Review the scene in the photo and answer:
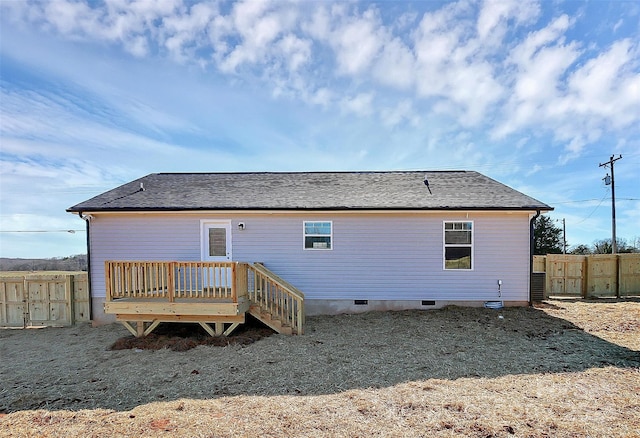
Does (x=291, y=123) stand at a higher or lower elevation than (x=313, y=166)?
higher

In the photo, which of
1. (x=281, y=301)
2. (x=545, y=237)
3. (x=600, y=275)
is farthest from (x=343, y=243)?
(x=545, y=237)

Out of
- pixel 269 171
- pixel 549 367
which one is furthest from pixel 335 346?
pixel 269 171

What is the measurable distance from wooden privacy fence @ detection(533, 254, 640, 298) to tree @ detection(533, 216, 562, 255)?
40.1 feet

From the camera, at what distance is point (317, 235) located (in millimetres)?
9078

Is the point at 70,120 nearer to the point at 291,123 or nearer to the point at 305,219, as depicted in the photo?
the point at 291,123

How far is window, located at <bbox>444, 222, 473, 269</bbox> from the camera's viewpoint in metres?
8.92

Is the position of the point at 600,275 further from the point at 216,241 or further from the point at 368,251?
the point at 216,241

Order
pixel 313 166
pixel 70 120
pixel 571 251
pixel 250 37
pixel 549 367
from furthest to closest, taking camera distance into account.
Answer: pixel 571 251 → pixel 313 166 → pixel 70 120 → pixel 250 37 → pixel 549 367

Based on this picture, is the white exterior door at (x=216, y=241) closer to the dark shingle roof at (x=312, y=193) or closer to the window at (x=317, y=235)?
the dark shingle roof at (x=312, y=193)

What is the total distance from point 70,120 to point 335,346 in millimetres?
12409

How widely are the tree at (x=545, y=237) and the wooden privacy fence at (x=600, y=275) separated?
12218 millimetres

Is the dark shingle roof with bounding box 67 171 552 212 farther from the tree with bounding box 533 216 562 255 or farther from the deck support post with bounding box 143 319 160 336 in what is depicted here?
the tree with bounding box 533 216 562 255

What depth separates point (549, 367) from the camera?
5156 millimetres

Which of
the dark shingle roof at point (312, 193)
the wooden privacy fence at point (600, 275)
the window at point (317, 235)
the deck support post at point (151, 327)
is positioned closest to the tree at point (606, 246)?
the wooden privacy fence at point (600, 275)
